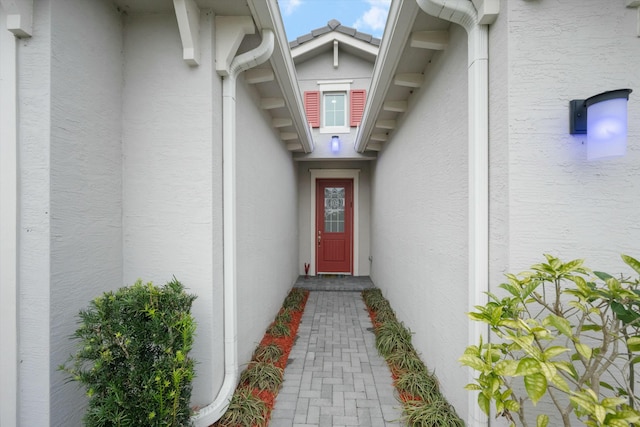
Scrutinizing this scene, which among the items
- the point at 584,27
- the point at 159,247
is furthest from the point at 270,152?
the point at 584,27

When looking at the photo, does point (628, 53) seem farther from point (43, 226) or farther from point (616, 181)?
point (43, 226)

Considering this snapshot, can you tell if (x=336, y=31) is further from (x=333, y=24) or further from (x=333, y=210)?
→ (x=333, y=210)

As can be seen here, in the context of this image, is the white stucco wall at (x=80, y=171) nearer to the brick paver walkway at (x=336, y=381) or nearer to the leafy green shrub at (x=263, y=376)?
the leafy green shrub at (x=263, y=376)

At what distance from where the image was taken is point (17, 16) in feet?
4.61

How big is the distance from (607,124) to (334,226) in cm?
574

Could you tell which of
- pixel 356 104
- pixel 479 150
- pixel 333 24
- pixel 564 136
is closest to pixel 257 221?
pixel 479 150

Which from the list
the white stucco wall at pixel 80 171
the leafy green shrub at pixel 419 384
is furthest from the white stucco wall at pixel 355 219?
the white stucco wall at pixel 80 171

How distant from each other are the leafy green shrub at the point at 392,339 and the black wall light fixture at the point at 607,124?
8.15 ft

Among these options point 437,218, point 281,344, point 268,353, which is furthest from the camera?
point 281,344

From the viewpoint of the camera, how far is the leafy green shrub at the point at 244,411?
76.8 inches

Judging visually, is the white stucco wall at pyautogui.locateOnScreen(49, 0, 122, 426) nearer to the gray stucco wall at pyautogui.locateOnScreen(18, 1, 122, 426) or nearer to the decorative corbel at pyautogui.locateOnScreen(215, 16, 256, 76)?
the gray stucco wall at pyautogui.locateOnScreen(18, 1, 122, 426)

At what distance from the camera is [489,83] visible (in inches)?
59.1

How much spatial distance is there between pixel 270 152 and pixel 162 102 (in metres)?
1.95

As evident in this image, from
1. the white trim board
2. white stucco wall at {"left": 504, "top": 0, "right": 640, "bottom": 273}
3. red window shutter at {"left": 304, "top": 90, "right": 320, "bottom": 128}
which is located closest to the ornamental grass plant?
white stucco wall at {"left": 504, "top": 0, "right": 640, "bottom": 273}
